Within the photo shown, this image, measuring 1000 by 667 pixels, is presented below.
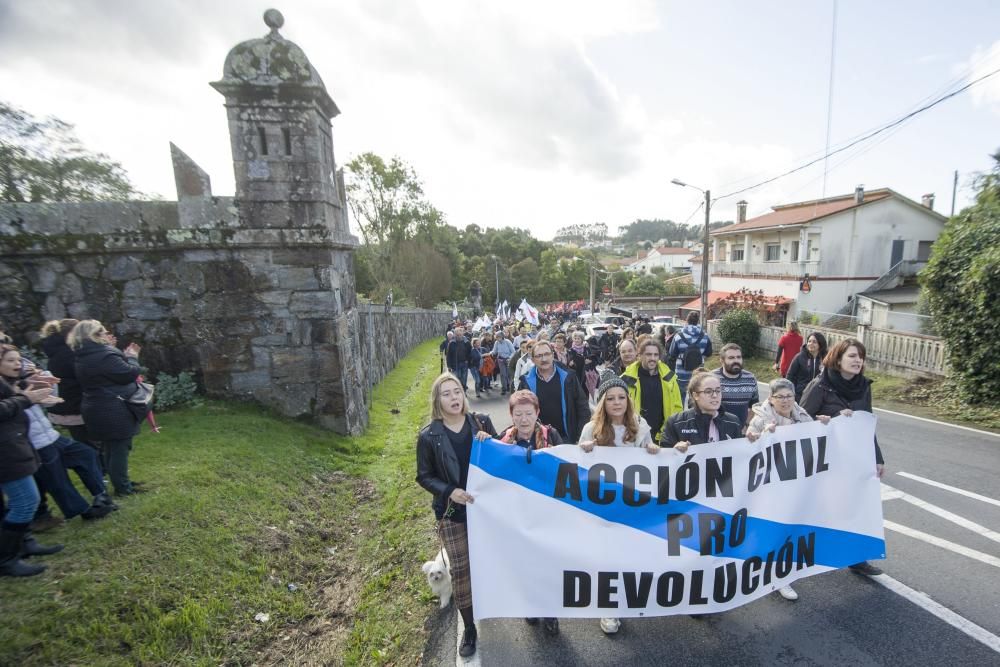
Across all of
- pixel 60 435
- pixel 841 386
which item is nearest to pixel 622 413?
pixel 841 386

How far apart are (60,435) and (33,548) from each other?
950 mm

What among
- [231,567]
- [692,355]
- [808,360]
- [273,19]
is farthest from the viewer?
[692,355]

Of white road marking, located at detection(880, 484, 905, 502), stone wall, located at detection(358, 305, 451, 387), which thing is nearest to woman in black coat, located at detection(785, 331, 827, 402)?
white road marking, located at detection(880, 484, 905, 502)

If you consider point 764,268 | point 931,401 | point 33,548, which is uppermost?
point 764,268

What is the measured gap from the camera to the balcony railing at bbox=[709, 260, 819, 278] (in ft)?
A: 84.6

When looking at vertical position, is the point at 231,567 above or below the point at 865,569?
above

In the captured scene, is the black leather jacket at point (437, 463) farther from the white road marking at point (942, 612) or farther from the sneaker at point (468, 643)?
the white road marking at point (942, 612)

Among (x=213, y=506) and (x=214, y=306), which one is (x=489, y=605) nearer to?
(x=213, y=506)

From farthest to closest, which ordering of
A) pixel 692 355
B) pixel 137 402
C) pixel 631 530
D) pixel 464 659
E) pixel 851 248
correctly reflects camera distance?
pixel 851 248 → pixel 692 355 → pixel 137 402 → pixel 631 530 → pixel 464 659

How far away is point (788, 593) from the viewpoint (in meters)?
3.62

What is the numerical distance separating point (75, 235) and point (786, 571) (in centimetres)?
854

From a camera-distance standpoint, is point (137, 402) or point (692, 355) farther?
point (692, 355)

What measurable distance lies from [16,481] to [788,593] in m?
5.78

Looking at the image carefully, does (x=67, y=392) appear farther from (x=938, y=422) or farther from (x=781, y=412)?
(x=938, y=422)
